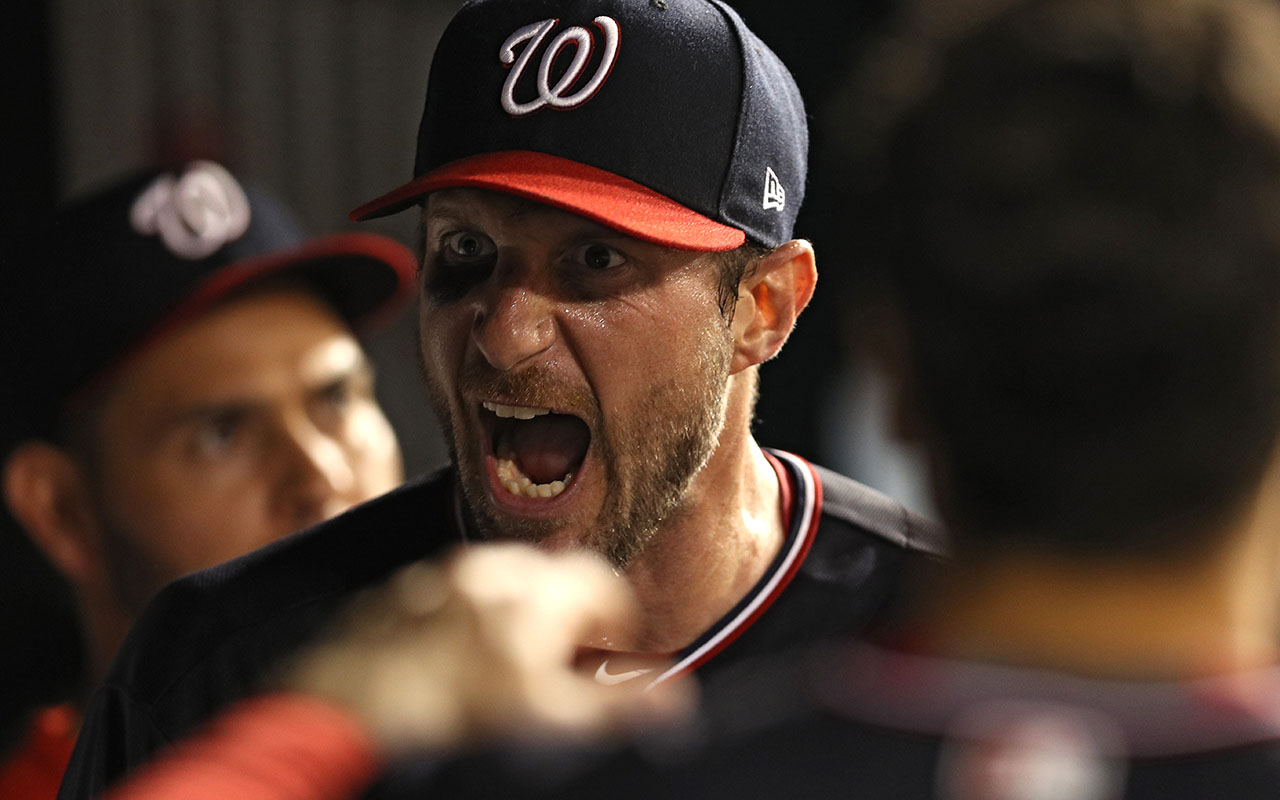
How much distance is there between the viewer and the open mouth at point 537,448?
6.06 feet

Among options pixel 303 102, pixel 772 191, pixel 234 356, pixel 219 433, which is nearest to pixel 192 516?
pixel 219 433

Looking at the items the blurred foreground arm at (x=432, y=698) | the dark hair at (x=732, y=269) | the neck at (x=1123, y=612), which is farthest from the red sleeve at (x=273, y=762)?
the dark hair at (x=732, y=269)

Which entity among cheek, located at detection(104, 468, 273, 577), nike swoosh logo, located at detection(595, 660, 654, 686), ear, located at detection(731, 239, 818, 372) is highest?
ear, located at detection(731, 239, 818, 372)

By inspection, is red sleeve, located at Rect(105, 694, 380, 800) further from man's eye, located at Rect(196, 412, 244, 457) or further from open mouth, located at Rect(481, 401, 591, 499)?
man's eye, located at Rect(196, 412, 244, 457)

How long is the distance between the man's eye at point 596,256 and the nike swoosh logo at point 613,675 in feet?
1.42

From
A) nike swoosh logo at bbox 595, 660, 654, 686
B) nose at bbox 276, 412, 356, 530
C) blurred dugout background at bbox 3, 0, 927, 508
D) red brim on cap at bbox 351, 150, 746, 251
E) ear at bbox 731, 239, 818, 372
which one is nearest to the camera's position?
red brim on cap at bbox 351, 150, 746, 251

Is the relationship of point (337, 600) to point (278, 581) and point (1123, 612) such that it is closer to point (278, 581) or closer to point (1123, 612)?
point (278, 581)

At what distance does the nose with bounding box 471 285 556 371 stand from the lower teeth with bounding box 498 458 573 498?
0.18 metres

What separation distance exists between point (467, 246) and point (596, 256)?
0.14m

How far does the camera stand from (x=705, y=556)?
6.07 feet

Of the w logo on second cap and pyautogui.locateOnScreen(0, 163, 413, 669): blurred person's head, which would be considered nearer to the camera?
the w logo on second cap

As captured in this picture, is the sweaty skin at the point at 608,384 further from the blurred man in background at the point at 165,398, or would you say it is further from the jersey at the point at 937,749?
the jersey at the point at 937,749

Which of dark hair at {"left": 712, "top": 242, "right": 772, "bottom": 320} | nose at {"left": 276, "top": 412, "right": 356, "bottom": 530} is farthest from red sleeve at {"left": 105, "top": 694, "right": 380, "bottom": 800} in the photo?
nose at {"left": 276, "top": 412, "right": 356, "bottom": 530}

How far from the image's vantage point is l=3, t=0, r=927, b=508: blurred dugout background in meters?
3.71
